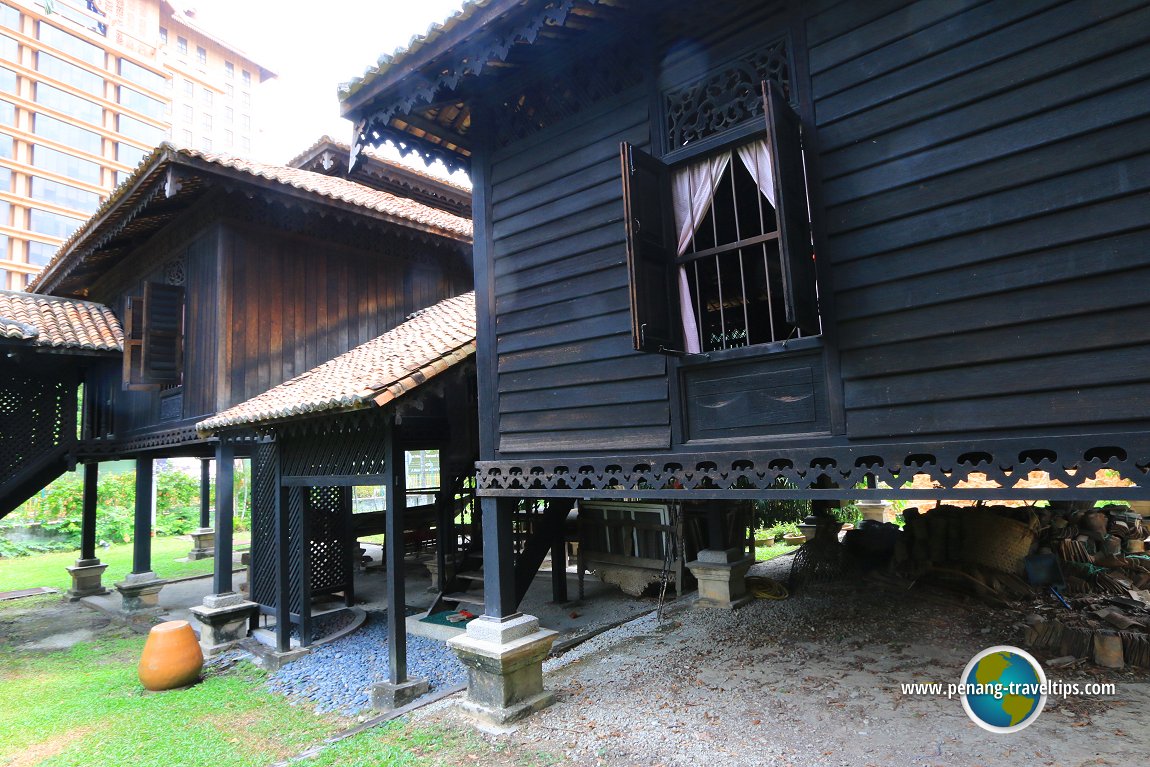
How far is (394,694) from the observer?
6.52 m

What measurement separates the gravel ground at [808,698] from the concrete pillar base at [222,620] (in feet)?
15.9

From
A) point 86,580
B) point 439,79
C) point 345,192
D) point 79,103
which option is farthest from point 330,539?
point 79,103

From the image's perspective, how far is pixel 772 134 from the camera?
3.71 meters

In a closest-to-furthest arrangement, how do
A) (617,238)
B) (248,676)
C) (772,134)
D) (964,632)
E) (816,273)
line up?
(772,134) → (816,273) → (617,238) → (964,632) → (248,676)

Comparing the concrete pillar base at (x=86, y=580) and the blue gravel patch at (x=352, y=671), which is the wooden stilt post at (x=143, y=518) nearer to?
the concrete pillar base at (x=86, y=580)

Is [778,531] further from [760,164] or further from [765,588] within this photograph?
[760,164]

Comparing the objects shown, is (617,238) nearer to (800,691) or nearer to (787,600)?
(800,691)

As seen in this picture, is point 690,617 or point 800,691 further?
point 690,617

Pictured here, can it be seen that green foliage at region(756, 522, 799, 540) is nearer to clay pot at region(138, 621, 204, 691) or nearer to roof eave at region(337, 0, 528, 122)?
clay pot at region(138, 621, 204, 691)

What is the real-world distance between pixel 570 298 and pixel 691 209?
4.09 feet

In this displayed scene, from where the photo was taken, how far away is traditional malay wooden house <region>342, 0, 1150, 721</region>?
10.6 feet

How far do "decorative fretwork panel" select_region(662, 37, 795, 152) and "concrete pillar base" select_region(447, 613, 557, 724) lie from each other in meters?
4.24

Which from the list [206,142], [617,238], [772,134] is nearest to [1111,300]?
[772,134]

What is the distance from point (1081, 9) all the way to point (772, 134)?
1.58m
